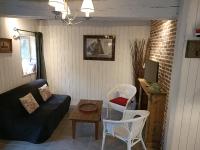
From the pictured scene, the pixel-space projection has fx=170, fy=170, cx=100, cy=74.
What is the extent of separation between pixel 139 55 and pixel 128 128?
2.18 meters

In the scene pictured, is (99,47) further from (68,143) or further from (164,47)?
(68,143)

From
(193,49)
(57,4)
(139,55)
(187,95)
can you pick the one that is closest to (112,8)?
(57,4)

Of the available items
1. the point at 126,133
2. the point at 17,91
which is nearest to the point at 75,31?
the point at 17,91

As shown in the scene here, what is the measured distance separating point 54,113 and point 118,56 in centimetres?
214

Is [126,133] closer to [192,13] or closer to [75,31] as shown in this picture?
[192,13]

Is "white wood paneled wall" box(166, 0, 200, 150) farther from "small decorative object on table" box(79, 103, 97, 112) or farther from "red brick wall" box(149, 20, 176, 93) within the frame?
"small decorative object on table" box(79, 103, 97, 112)

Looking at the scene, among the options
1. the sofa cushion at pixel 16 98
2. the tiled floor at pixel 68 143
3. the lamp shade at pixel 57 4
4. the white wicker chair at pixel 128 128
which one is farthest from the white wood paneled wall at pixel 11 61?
the white wicker chair at pixel 128 128

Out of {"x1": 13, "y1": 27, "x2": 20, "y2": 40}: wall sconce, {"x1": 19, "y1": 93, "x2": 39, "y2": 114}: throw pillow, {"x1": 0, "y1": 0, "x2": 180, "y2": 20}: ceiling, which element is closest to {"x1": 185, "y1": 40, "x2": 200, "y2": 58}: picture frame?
{"x1": 0, "y1": 0, "x2": 180, "y2": 20}: ceiling

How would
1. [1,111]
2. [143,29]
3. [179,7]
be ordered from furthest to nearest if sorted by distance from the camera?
[143,29] < [1,111] < [179,7]

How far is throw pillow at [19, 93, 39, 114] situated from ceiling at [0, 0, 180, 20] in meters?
1.50

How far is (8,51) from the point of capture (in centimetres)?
335

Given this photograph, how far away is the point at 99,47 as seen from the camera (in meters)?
4.36

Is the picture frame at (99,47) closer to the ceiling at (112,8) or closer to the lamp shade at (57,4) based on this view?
the ceiling at (112,8)

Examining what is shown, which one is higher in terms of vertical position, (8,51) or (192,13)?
(192,13)
